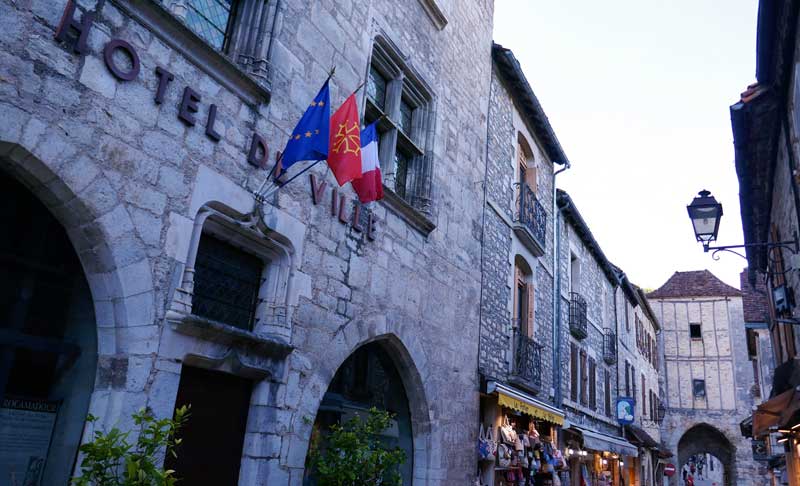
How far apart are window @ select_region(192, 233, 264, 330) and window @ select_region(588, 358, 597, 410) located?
12726mm

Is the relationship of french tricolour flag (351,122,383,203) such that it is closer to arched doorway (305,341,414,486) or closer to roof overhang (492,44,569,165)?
arched doorway (305,341,414,486)

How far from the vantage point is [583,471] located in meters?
13.8

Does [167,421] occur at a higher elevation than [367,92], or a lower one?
lower

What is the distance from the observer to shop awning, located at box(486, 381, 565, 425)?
817 centimetres

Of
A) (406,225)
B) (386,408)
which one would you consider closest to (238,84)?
(406,225)

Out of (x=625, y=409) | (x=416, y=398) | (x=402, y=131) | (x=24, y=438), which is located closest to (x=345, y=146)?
(x=402, y=131)

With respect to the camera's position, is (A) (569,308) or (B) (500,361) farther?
(A) (569,308)

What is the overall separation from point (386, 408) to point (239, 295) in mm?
2665

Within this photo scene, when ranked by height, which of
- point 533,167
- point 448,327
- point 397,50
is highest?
point 533,167

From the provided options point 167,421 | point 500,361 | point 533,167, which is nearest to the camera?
point 167,421

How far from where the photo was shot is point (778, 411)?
7273 mm

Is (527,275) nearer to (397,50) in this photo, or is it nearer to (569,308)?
(569,308)

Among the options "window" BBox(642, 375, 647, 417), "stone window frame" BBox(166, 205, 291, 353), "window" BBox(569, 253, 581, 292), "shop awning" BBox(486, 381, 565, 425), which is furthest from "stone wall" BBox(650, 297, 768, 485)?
"stone window frame" BBox(166, 205, 291, 353)

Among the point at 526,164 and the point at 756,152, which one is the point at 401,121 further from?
the point at 526,164
